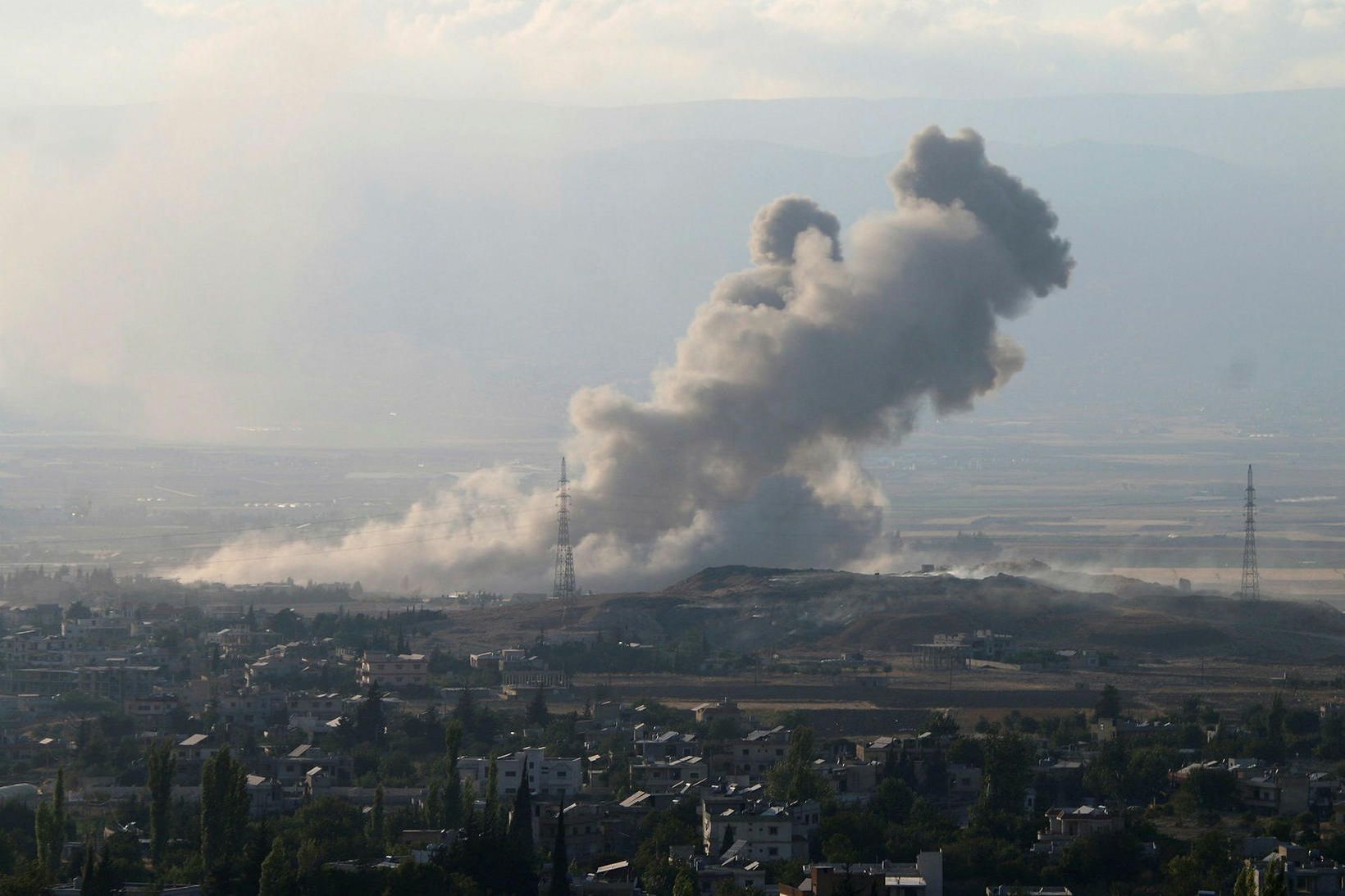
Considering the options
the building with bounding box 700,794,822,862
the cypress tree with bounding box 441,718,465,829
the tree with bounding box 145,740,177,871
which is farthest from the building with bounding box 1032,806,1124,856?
the tree with bounding box 145,740,177,871

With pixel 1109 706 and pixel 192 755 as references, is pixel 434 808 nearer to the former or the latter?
pixel 192 755

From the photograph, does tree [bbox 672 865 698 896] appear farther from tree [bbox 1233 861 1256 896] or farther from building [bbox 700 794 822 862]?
tree [bbox 1233 861 1256 896]

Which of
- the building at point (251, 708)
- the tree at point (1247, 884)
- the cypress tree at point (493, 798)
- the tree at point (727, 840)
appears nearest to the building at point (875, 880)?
the tree at point (727, 840)

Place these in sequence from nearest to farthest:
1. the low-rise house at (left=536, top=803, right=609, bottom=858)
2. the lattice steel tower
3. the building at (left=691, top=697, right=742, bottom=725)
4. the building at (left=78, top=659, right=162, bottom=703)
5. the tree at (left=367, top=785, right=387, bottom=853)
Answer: the tree at (left=367, top=785, right=387, bottom=853) → the low-rise house at (left=536, top=803, right=609, bottom=858) → the building at (left=691, top=697, right=742, bottom=725) → the building at (left=78, top=659, right=162, bottom=703) → the lattice steel tower

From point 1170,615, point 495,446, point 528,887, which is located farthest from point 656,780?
point 495,446

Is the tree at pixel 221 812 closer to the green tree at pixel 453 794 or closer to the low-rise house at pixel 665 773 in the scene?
the green tree at pixel 453 794

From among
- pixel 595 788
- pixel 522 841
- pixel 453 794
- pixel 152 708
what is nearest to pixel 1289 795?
pixel 595 788
